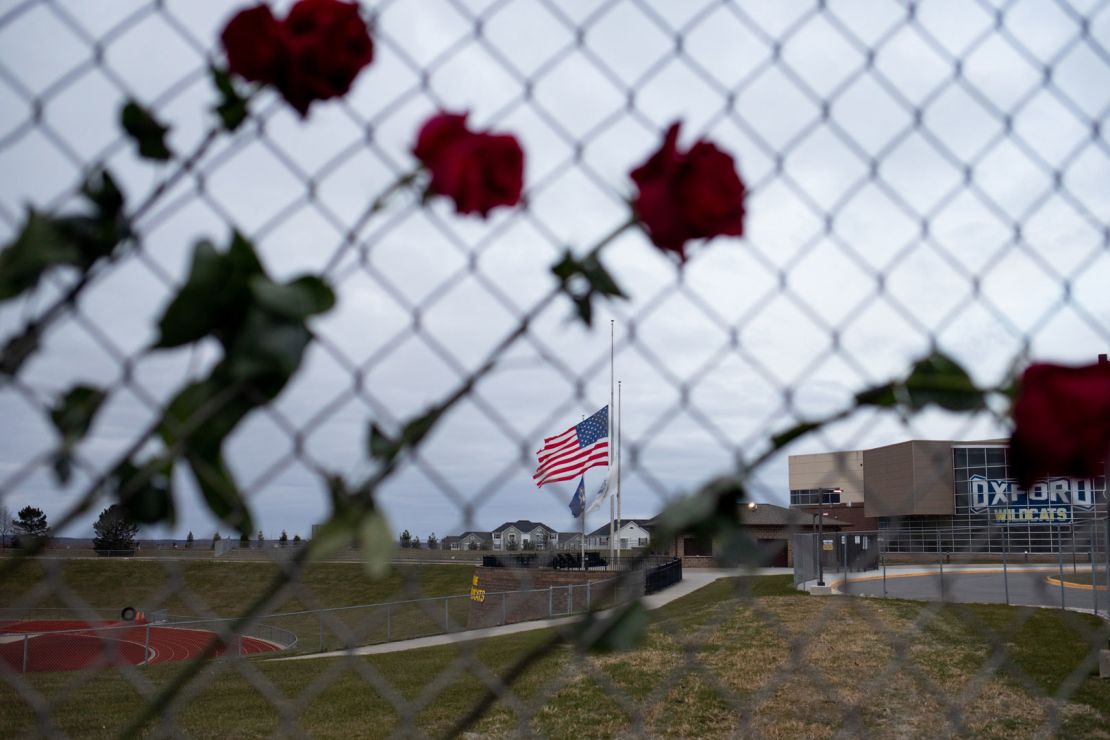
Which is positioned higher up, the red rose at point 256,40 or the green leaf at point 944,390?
the red rose at point 256,40

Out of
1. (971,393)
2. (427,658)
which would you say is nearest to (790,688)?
(427,658)

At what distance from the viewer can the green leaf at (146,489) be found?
936 millimetres

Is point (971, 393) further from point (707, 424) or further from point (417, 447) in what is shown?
point (417, 447)

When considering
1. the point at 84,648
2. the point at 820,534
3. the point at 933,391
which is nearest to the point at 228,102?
the point at 933,391

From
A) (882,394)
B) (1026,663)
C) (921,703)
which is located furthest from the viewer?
(1026,663)

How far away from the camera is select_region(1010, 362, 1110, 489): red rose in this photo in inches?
37.7

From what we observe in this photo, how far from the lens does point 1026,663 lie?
880 centimetres

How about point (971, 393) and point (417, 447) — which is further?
point (971, 393)

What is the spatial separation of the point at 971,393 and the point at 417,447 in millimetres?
721

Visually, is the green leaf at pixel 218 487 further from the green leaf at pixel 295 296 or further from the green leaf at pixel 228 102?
the green leaf at pixel 228 102

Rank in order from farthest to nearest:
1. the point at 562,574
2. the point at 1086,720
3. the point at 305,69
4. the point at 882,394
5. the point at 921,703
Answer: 1. the point at 562,574
2. the point at 921,703
3. the point at 1086,720
4. the point at 882,394
5. the point at 305,69

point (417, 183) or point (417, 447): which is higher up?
point (417, 183)

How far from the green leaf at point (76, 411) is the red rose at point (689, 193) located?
→ 24.9 inches

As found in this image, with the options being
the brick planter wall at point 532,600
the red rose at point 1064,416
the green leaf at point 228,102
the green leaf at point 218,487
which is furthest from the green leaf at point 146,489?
the brick planter wall at point 532,600
